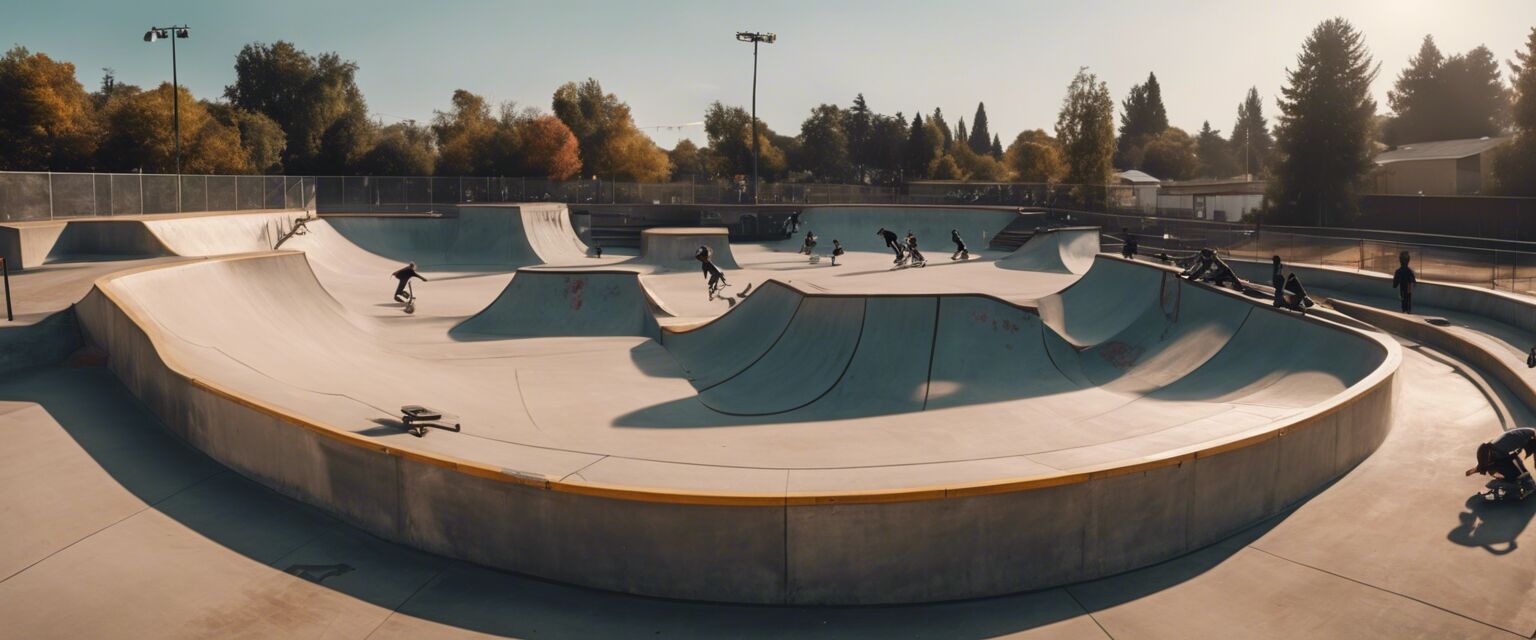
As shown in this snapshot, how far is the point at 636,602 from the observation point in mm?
6016

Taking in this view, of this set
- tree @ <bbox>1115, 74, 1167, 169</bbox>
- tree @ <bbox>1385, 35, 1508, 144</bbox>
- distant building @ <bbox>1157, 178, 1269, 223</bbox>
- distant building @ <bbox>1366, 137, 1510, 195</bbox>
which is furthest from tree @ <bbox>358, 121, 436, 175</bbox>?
tree @ <bbox>1115, 74, 1167, 169</bbox>

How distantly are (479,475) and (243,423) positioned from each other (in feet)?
9.82

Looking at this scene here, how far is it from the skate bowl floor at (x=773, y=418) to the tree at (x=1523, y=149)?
108 feet

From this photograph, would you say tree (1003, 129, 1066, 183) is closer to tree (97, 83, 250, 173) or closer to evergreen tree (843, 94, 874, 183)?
evergreen tree (843, 94, 874, 183)

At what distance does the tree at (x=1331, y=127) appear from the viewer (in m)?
44.4

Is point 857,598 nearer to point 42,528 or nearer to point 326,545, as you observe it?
point 326,545

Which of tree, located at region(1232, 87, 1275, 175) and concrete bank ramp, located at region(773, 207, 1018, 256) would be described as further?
tree, located at region(1232, 87, 1275, 175)

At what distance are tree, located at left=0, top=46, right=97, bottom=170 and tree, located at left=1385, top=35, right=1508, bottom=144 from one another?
107 metres

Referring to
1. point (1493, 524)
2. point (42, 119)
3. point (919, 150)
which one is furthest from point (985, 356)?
point (919, 150)

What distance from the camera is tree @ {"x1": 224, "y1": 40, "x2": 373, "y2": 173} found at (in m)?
68.9

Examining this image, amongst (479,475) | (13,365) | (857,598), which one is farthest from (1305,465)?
(13,365)

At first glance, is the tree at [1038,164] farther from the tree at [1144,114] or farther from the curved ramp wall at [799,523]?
the curved ramp wall at [799,523]

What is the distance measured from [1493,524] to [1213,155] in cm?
16964

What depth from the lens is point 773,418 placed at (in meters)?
12.3
